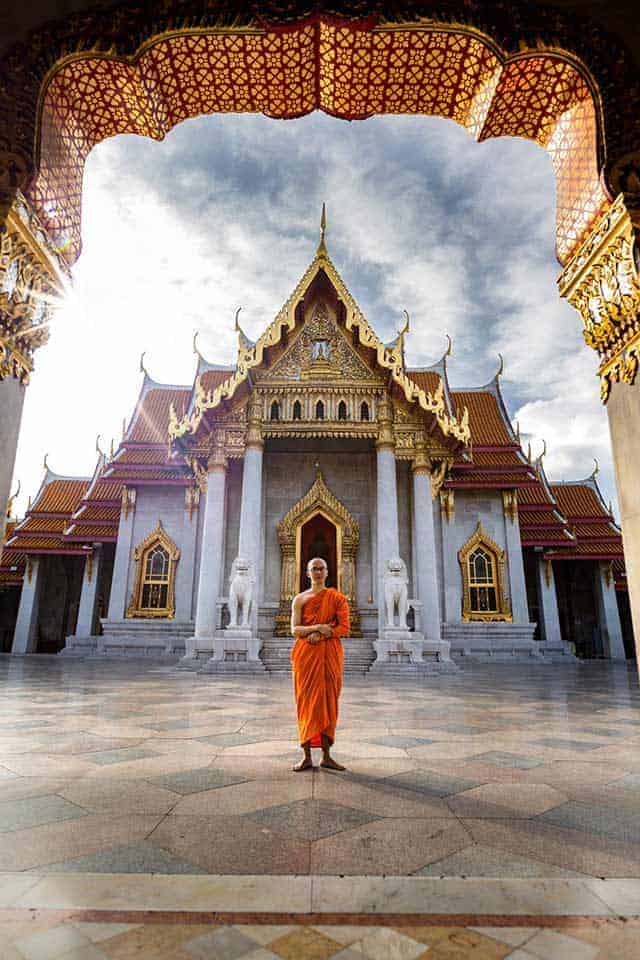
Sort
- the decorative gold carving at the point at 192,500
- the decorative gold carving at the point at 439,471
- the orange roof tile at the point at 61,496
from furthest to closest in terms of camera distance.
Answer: the orange roof tile at the point at 61,496, the decorative gold carving at the point at 192,500, the decorative gold carving at the point at 439,471

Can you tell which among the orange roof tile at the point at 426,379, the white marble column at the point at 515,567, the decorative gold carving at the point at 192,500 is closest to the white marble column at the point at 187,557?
the decorative gold carving at the point at 192,500

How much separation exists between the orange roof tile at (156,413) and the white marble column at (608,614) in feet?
52.6

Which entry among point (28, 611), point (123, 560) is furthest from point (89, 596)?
point (28, 611)

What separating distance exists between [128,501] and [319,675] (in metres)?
15.1

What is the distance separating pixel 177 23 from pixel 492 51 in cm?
185

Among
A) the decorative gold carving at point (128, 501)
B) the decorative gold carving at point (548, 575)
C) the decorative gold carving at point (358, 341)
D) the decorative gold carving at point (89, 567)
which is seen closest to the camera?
the decorative gold carving at point (358, 341)

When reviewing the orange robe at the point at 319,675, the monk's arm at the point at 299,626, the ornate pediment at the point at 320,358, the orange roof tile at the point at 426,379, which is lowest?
the orange robe at the point at 319,675

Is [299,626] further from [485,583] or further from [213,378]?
[213,378]

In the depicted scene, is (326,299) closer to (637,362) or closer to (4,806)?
(637,362)

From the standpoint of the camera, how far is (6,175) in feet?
10.1

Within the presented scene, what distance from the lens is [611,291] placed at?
3.14 meters

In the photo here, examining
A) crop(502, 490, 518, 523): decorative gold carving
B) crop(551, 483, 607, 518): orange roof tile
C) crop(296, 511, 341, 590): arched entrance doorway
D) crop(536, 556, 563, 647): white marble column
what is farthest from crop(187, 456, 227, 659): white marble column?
crop(551, 483, 607, 518): orange roof tile

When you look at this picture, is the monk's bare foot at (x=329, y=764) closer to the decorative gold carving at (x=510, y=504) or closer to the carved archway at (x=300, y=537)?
the carved archway at (x=300, y=537)

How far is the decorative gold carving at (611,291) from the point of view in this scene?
118 inches
